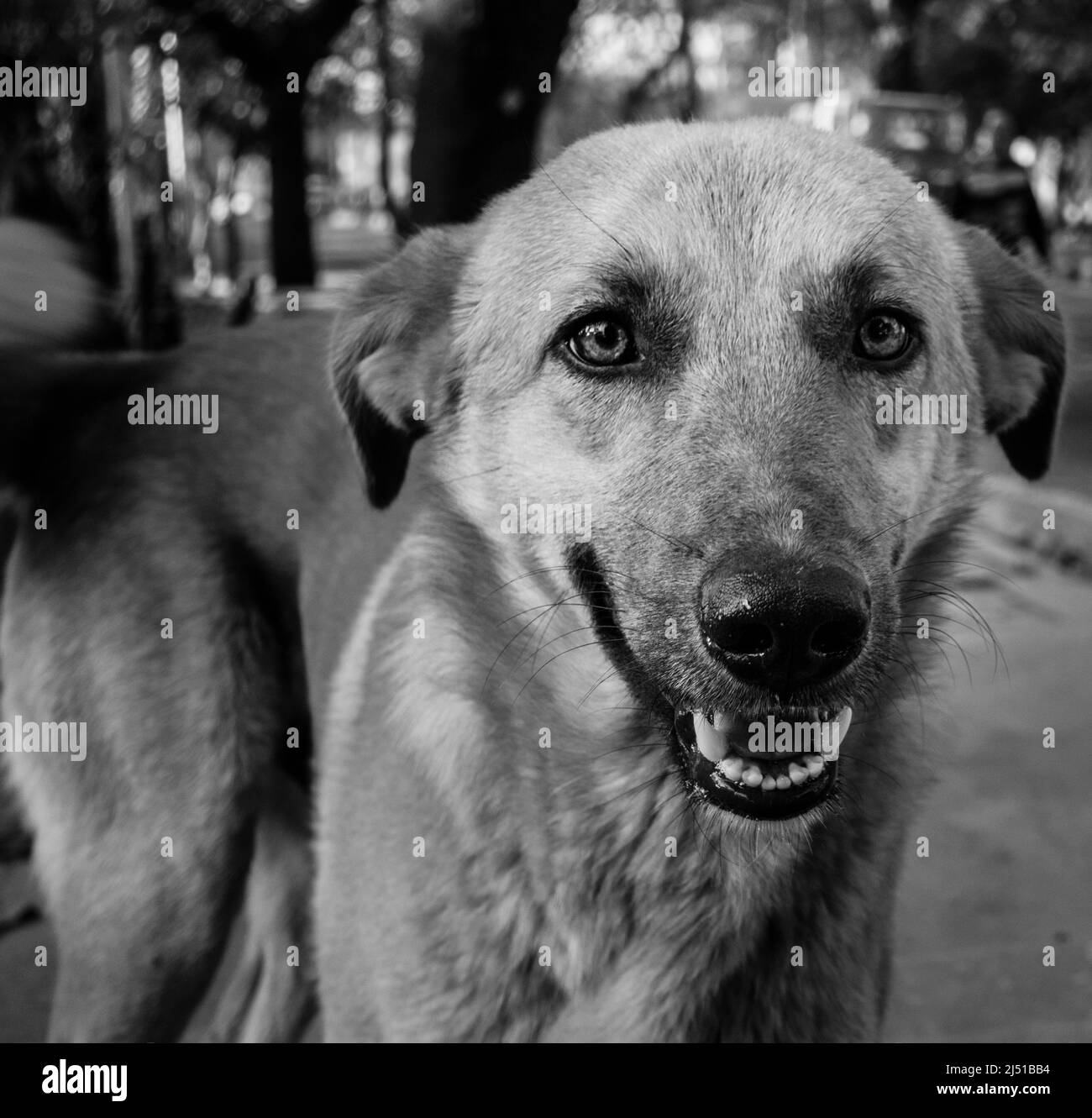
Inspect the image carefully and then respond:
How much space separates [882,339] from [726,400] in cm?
29

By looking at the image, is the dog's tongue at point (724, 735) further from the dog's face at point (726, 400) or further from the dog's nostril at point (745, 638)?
the dog's nostril at point (745, 638)

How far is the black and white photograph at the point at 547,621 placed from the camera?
5.83 feet

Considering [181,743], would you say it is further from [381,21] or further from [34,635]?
[381,21]

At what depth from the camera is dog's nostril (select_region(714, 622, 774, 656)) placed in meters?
1.51

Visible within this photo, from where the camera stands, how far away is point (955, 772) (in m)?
4.25

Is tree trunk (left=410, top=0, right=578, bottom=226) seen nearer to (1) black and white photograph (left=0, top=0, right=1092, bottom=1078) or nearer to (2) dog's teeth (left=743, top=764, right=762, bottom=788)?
(1) black and white photograph (left=0, top=0, right=1092, bottom=1078)

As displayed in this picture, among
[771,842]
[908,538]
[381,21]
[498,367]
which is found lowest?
[771,842]

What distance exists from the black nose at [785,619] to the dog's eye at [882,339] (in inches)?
18.9
